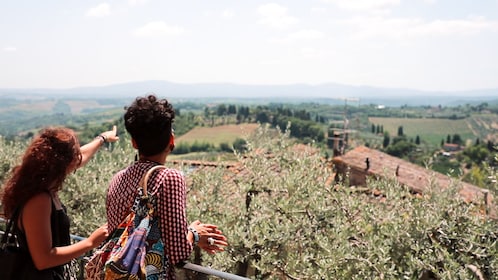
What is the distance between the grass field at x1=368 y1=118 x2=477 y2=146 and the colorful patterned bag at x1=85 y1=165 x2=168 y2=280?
13567 centimetres

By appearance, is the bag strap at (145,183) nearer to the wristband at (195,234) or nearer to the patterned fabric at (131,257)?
the patterned fabric at (131,257)

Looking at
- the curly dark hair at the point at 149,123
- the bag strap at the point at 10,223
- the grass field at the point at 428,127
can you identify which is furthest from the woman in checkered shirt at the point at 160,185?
the grass field at the point at 428,127

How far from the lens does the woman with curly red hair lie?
2.38 metres

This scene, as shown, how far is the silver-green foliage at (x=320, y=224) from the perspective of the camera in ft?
19.2

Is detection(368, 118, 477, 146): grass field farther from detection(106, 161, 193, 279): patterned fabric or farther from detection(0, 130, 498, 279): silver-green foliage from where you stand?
detection(106, 161, 193, 279): patterned fabric

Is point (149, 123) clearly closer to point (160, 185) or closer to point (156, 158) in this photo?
point (156, 158)

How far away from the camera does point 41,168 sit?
2.43 m

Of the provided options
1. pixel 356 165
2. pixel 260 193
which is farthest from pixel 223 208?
pixel 356 165

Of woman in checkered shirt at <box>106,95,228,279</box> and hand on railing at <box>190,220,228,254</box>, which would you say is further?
hand on railing at <box>190,220,228,254</box>

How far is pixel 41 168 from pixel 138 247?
67 cm

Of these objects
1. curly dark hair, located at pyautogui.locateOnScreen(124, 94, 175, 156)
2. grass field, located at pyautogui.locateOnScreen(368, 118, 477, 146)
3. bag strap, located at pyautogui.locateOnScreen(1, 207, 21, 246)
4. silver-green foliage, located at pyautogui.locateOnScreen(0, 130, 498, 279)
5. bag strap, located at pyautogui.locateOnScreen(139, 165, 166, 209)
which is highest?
curly dark hair, located at pyautogui.locateOnScreen(124, 94, 175, 156)

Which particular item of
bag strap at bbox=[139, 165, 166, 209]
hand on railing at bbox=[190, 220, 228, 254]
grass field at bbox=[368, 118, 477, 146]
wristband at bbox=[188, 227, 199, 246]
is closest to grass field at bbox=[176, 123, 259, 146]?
grass field at bbox=[368, 118, 477, 146]

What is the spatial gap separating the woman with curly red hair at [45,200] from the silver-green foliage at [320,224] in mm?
3862

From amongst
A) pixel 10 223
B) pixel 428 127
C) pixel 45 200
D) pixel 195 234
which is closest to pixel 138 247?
pixel 195 234
